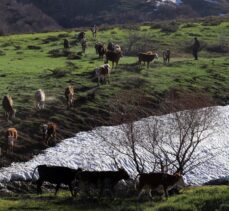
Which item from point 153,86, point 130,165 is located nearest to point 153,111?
point 153,86

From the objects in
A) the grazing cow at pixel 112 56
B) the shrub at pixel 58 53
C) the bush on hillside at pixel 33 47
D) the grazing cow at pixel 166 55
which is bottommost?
the bush on hillside at pixel 33 47

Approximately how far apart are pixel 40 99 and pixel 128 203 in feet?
46.9

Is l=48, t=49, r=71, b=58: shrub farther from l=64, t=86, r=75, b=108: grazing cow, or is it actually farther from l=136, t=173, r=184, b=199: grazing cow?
l=136, t=173, r=184, b=199: grazing cow

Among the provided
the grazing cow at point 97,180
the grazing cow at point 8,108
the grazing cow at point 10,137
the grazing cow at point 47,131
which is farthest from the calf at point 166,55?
the grazing cow at point 97,180

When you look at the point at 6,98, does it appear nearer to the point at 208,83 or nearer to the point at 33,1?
the point at 208,83

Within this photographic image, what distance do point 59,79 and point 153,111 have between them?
26.9ft

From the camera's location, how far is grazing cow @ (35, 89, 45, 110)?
32781 mm

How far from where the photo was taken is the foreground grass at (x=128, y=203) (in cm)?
1795

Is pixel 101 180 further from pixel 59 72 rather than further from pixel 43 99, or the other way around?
pixel 59 72

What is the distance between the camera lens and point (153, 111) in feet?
118

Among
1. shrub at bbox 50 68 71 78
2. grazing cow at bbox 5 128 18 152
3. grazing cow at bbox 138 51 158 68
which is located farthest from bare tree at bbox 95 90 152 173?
grazing cow at bbox 138 51 158 68

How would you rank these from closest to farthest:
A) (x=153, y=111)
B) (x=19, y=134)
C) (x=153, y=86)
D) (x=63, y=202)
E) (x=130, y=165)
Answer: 1. (x=63, y=202)
2. (x=130, y=165)
3. (x=19, y=134)
4. (x=153, y=111)
5. (x=153, y=86)

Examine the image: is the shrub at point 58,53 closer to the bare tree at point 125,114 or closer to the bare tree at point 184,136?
the bare tree at point 125,114

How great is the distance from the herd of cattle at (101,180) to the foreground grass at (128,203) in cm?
55
